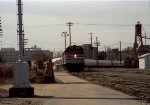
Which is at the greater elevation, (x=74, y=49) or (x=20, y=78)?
(x=74, y=49)

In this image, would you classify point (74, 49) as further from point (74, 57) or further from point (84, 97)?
point (84, 97)

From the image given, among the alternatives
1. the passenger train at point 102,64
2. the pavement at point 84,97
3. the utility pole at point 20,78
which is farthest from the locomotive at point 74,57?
the utility pole at point 20,78

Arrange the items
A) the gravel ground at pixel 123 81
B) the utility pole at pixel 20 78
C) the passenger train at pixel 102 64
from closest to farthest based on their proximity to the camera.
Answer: the utility pole at pixel 20 78 → the gravel ground at pixel 123 81 → the passenger train at pixel 102 64

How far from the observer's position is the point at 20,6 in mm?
21672

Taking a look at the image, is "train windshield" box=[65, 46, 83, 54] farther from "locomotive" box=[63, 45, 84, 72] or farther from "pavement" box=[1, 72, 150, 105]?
"pavement" box=[1, 72, 150, 105]

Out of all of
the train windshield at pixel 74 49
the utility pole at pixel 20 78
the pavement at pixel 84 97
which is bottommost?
the pavement at pixel 84 97

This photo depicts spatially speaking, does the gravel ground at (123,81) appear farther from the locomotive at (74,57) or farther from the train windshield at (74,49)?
the locomotive at (74,57)

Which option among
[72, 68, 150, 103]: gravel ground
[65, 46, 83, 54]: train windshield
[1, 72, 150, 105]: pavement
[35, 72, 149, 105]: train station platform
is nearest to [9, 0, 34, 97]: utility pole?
[1, 72, 150, 105]: pavement

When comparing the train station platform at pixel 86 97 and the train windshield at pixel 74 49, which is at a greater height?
the train windshield at pixel 74 49

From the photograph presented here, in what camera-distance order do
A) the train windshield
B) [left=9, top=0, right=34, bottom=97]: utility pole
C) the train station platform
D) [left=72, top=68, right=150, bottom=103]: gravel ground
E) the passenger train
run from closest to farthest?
the train station platform → [left=9, top=0, right=34, bottom=97]: utility pole → [left=72, top=68, right=150, bottom=103]: gravel ground → the train windshield → the passenger train

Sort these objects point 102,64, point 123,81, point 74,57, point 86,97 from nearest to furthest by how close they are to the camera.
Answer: point 86,97 → point 123,81 → point 74,57 → point 102,64

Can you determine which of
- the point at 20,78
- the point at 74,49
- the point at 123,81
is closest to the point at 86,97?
the point at 20,78

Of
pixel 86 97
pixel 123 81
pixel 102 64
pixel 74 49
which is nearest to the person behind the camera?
pixel 86 97

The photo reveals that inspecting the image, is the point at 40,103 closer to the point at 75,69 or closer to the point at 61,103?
the point at 61,103
